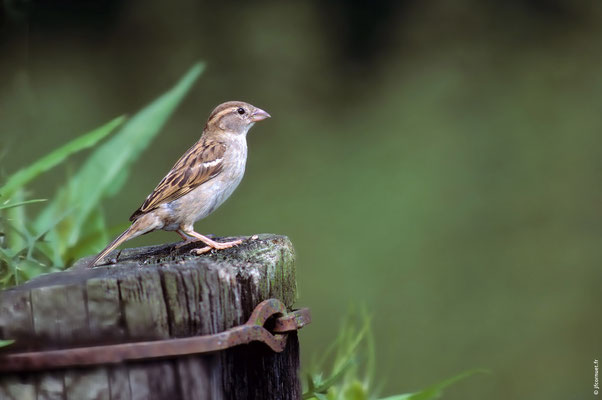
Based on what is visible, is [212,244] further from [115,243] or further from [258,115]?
[258,115]

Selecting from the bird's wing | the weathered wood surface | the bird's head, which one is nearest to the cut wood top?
the weathered wood surface

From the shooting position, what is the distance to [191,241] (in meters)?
1.98

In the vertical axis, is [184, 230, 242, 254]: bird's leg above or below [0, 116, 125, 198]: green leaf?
below

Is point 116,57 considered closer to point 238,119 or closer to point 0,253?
point 238,119

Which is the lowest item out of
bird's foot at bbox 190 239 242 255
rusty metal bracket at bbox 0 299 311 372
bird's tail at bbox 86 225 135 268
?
rusty metal bracket at bbox 0 299 311 372

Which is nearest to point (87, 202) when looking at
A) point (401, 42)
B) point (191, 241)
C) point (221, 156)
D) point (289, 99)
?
point (191, 241)

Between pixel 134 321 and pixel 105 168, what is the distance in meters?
0.84

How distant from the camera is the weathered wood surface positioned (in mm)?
1194

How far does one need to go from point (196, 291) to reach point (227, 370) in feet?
0.44

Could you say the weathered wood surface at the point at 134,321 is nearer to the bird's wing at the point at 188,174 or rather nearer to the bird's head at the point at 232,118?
the bird's wing at the point at 188,174

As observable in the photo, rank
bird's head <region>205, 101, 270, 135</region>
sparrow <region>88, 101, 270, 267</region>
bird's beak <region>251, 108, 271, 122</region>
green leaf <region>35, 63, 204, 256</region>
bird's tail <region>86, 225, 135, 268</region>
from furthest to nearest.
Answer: bird's beak <region>251, 108, 271, 122</region> → bird's head <region>205, 101, 270, 135</region> → sparrow <region>88, 101, 270, 267</region> → green leaf <region>35, 63, 204, 256</region> → bird's tail <region>86, 225, 135, 268</region>

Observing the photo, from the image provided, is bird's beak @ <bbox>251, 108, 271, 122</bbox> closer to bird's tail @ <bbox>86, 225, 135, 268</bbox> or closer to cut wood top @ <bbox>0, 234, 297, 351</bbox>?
bird's tail @ <bbox>86, 225, 135, 268</bbox>

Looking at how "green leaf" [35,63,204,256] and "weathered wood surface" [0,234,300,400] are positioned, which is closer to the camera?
"weathered wood surface" [0,234,300,400]

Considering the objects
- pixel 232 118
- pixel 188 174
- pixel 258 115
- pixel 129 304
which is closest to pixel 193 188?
pixel 188 174
